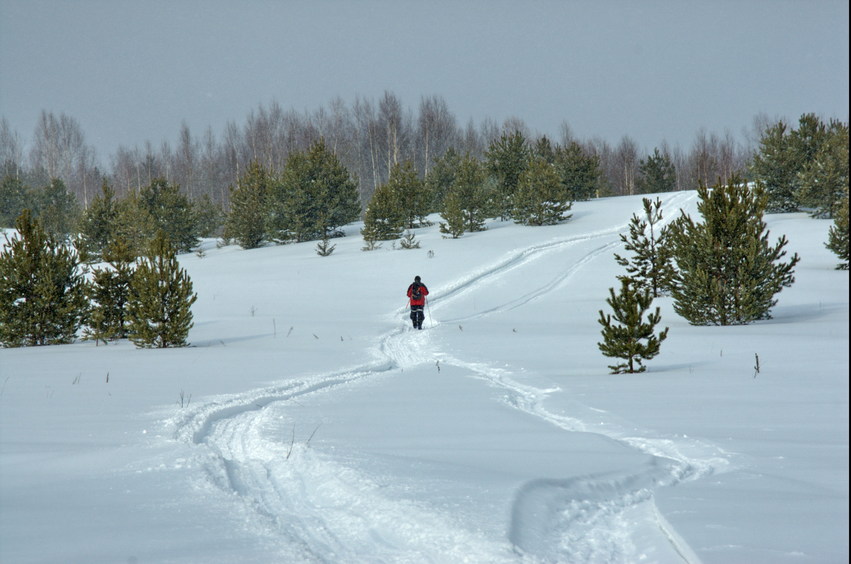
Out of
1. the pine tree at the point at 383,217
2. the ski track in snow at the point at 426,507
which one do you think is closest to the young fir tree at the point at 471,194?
the pine tree at the point at 383,217

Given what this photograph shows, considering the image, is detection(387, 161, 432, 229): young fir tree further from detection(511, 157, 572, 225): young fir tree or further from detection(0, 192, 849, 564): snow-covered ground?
detection(0, 192, 849, 564): snow-covered ground

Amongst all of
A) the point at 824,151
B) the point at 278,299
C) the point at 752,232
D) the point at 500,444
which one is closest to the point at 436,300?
the point at 278,299

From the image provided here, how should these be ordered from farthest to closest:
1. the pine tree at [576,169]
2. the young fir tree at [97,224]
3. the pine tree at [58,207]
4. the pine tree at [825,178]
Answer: the pine tree at [576,169]
the pine tree at [58,207]
the young fir tree at [97,224]
the pine tree at [825,178]

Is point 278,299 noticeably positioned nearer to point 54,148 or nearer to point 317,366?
point 317,366

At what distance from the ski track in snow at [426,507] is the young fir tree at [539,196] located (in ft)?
106

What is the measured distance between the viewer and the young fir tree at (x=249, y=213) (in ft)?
135

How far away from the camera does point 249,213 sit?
1622 inches

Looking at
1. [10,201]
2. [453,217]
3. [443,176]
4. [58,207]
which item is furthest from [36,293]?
[10,201]

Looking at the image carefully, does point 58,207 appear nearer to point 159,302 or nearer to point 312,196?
point 312,196

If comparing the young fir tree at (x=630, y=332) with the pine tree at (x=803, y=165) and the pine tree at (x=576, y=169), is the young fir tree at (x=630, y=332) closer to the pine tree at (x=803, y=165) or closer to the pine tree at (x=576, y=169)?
the pine tree at (x=803, y=165)

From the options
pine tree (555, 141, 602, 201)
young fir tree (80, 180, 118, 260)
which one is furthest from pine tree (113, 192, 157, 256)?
pine tree (555, 141, 602, 201)

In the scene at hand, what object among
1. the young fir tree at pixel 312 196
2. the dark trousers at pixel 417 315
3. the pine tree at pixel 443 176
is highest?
the pine tree at pixel 443 176

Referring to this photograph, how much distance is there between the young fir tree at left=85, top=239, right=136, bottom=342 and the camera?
14617 millimetres

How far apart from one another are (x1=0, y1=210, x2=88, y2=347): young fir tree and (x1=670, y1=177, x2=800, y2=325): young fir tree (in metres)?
15.7
